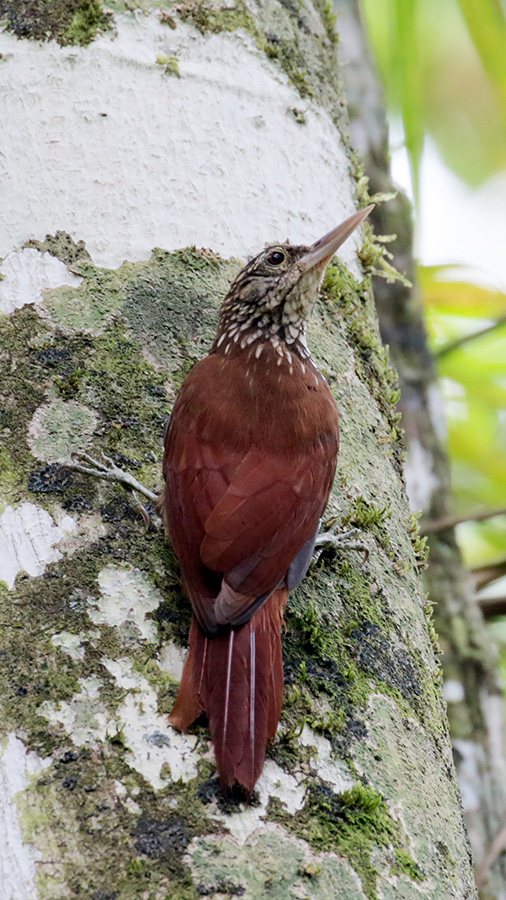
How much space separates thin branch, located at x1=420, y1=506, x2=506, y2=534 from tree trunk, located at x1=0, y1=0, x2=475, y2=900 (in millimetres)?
1116

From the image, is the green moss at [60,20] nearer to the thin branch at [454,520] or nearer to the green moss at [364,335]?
the green moss at [364,335]

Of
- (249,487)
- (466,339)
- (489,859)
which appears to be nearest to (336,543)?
(249,487)

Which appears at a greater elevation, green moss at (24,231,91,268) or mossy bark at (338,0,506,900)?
green moss at (24,231,91,268)

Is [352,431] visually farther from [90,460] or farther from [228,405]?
[90,460]

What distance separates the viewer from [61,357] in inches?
87.0

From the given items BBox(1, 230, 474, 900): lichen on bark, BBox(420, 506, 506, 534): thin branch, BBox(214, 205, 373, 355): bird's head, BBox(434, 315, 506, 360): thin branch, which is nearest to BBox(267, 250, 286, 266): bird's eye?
BBox(214, 205, 373, 355): bird's head

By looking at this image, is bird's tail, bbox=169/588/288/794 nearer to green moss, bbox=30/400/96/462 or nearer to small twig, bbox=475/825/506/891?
green moss, bbox=30/400/96/462

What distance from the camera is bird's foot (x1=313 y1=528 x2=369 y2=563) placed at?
84.9 inches

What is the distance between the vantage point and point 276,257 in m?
2.55

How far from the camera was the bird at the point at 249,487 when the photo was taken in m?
1.74

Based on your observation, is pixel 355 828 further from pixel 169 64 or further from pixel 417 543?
pixel 169 64

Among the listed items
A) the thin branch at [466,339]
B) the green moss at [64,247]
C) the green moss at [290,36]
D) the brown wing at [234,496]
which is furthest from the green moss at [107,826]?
the thin branch at [466,339]

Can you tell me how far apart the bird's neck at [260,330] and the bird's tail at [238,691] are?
861mm

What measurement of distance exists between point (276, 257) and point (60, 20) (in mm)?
917
